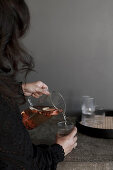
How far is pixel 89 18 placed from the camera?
1.46 meters

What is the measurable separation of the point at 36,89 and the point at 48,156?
0.43 meters

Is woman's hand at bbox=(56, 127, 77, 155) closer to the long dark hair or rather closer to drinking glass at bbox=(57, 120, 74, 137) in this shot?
drinking glass at bbox=(57, 120, 74, 137)

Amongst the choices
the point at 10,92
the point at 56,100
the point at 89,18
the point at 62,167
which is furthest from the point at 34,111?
the point at 89,18

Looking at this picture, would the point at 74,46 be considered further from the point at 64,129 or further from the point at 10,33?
the point at 10,33

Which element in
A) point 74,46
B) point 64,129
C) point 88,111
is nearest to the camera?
point 64,129

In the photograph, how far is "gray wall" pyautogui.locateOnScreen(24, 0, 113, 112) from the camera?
1463 millimetres

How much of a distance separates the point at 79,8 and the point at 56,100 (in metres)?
0.52

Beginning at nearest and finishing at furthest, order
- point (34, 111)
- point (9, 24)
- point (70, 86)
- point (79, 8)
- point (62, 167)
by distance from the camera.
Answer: point (9, 24) < point (62, 167) < point (34, 111) < point (79, 8) < point (70, 86)

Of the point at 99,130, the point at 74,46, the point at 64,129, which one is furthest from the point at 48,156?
the point at 74,46

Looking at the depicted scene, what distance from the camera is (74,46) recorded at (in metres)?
1.51

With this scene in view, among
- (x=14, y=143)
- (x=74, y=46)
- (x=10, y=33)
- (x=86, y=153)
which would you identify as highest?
(x=10, y=33)

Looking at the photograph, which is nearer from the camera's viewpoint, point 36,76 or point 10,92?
point 10,92

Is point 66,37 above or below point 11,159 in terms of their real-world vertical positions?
above

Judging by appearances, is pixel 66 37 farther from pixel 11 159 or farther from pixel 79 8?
pixel 11 159
